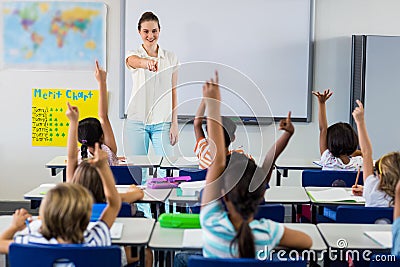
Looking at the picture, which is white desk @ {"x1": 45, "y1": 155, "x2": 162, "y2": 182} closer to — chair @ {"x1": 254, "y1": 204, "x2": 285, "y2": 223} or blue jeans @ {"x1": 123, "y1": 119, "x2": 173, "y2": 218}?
blue jeans @ {"x1": 123, "y1": 119, "x2": 173, "y2": 218}

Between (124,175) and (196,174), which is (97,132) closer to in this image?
(124,175)

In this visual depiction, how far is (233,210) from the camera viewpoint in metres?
2.32

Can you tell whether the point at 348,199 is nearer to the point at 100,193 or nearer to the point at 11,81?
the point at 100,193

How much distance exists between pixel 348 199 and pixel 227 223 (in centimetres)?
140

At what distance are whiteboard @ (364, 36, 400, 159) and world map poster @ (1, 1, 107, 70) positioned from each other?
236cm

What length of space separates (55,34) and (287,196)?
3171 millimetres

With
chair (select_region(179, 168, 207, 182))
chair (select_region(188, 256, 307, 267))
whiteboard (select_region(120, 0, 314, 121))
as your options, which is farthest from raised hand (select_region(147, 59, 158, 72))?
chair (select_region(188, 256, 307, 267))

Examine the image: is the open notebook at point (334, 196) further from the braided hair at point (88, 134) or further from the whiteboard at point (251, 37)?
the whiteboard at point (251, 37)

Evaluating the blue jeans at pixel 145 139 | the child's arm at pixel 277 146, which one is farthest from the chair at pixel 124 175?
the child's arm at pixel 277 146

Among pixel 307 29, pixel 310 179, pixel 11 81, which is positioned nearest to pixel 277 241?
pixel 310 179

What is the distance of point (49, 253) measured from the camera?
222cm

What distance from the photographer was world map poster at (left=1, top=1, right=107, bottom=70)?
5.89 metres

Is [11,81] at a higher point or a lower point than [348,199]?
higher

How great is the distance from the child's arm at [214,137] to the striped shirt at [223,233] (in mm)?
68
